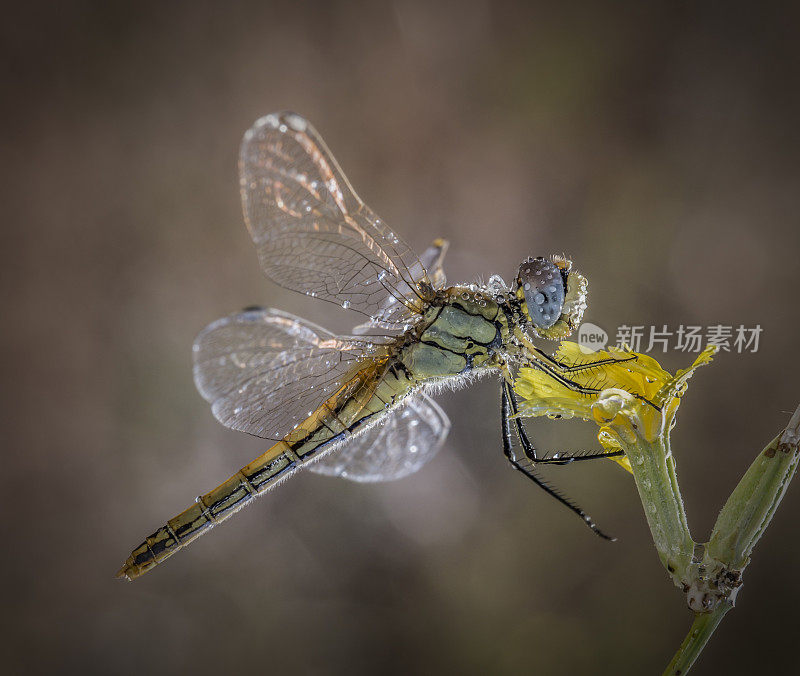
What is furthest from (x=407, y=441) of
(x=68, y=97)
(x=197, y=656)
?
(x=68, y=97)

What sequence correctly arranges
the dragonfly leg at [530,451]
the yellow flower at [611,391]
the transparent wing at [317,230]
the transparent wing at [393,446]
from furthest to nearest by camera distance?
the transparent wing at [393,446], the transparent wing at [317,230], the dragonfly leg at [530,451], the yellow flower at [611,391]

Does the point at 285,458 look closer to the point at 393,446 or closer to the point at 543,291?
the point at 393,446

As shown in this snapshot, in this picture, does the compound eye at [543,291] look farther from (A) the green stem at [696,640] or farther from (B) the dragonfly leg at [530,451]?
(A) the green stem at [696,640]

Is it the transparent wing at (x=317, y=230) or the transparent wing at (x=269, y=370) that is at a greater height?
the transparent wing at (x=317, y=230)

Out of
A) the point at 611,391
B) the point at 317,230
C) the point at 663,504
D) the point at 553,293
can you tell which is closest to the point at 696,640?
the point at 663,504

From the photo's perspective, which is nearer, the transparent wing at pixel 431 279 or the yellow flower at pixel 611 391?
the yellow flower at pixel 611 391

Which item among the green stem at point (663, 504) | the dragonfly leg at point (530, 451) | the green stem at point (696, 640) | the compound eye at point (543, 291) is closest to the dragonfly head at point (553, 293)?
the compound eye at point (543, 291)

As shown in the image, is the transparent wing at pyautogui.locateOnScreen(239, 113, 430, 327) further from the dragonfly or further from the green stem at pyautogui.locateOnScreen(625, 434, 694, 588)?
the green stem at pyautogui.locateOnScreen(625, 434, 694, 588)
